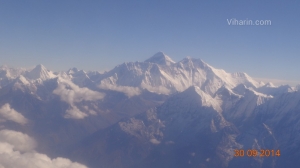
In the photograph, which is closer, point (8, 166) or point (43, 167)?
point (8, 166)

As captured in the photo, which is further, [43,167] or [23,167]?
[43,167]

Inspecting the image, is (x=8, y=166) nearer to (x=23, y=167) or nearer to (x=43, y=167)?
(x=23, y=167)

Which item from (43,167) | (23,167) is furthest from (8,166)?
(43,167)
